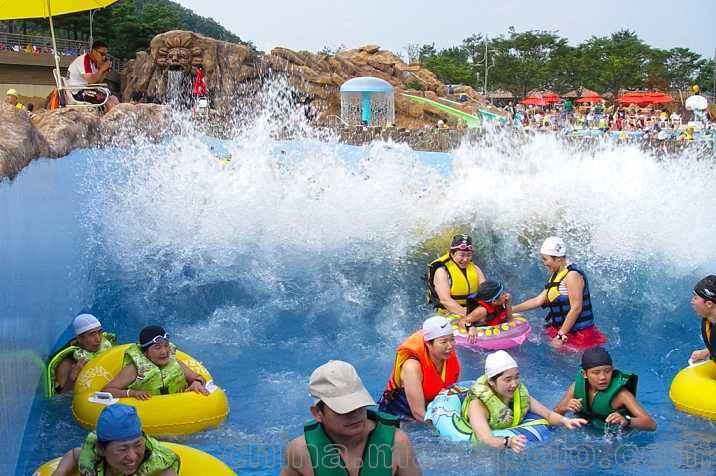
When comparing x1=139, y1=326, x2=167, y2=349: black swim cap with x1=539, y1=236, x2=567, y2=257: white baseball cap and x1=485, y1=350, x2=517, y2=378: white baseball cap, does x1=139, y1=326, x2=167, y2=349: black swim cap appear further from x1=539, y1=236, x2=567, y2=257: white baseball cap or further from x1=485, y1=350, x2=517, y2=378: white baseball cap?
x1=539, y1=236, x2=567, y2=257: white baseball cap

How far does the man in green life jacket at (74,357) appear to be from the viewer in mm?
5688

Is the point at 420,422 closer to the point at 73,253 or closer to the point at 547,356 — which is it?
the point at 547,356

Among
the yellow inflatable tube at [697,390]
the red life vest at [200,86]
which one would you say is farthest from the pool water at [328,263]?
the red life vest at [200,86]

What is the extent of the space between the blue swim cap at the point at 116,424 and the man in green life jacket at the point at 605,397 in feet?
8.75

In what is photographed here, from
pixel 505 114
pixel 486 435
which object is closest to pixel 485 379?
pixel 486 435

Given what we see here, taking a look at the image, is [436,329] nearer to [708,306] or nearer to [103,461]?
[708,306]

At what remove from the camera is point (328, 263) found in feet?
28.6

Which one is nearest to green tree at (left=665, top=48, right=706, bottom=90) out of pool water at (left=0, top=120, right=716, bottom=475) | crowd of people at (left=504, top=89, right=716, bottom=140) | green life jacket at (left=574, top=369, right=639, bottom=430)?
crowd of people at (left=504, top=89, right=716, bottom=140)

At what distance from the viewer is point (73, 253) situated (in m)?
7.64

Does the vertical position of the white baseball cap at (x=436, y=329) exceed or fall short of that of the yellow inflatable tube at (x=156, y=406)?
it exceeds it

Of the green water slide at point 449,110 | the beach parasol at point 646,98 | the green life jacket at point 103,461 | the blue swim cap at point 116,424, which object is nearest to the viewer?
the blue swim cap at point 116,424

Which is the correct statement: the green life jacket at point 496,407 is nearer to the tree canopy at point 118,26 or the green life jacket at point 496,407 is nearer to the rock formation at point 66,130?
the rock formation at point 66,130

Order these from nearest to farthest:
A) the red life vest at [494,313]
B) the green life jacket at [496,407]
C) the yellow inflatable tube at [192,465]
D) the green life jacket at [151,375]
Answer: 1. the yellow inflatable tube at [192,465]
2. the green life jacket at [496,407]
3. the green life jacket at [151,375]
4. the red life vest at [494,313]

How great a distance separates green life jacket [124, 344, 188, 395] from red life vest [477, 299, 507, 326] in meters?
2.72
